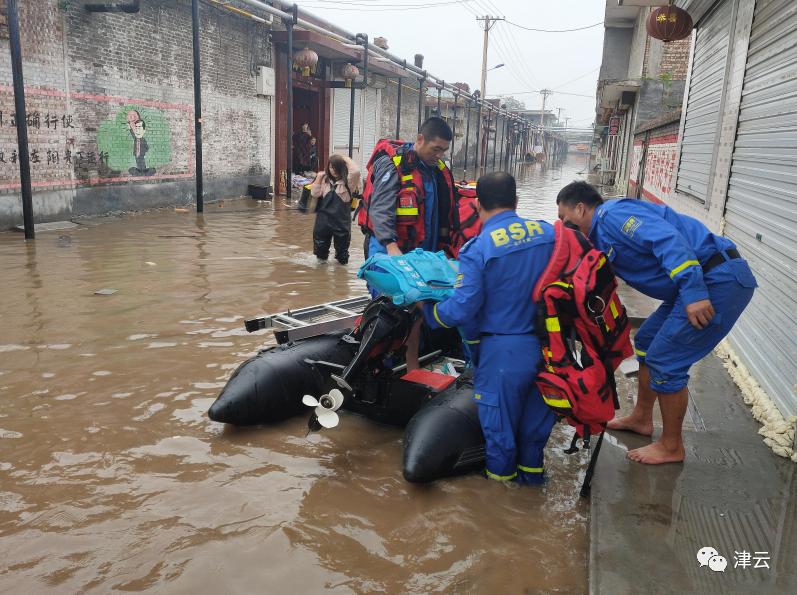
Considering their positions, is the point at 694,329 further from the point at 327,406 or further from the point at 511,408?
the point at 327,406

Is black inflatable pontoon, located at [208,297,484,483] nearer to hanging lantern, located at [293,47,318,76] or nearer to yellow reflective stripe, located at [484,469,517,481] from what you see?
yellow reflective stripe, located at [484,469,517,481]

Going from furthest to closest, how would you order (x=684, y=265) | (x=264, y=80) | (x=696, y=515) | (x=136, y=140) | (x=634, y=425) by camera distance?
(x=264, y=80)
(x=136, y=140)
(x=634, y=425)
(x=684, y=265)
(x=696, y=515)

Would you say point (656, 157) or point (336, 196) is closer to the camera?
point (336, 196)

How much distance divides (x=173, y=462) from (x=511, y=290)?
7.06 ft

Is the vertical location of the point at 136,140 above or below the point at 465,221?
above

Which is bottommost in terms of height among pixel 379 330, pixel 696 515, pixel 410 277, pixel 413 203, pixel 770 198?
pixel 696 515

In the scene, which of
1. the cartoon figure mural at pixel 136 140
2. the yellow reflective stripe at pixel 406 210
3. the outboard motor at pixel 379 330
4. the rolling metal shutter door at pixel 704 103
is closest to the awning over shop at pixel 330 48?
the cartoon figure mural at pixel 136 140

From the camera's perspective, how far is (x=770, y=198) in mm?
4980

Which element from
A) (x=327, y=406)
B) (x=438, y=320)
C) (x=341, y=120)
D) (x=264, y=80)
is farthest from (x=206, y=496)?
(x=341, y=120)

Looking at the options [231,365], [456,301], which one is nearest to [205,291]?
[231,365]

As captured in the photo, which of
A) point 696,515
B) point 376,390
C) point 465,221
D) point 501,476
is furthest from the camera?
point 465,221

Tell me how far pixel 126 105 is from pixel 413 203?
1108cm

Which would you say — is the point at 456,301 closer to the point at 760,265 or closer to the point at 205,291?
the point at 760,265

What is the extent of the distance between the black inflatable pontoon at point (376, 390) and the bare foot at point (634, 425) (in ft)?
3.23
